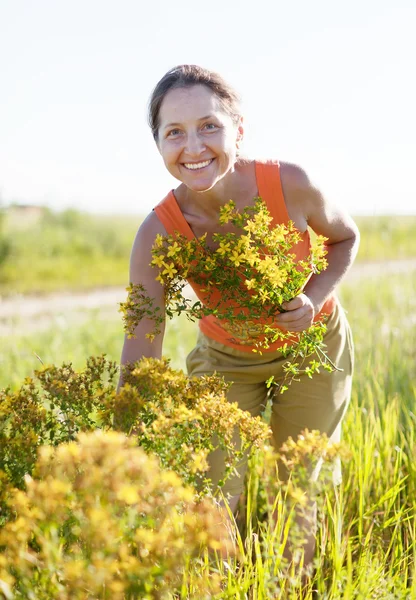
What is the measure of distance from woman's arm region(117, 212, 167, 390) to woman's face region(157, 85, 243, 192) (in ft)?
0.93

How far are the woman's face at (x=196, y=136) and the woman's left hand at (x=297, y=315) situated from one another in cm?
50

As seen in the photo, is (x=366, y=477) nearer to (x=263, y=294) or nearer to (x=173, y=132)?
(x=263, y=294)

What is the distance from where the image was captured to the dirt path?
8.84 meters

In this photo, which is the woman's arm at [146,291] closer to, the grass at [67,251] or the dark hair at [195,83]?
the dark hair at [195,83]

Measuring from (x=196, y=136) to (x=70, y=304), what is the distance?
9.13 m

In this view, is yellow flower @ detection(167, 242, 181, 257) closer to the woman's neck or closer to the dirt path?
the woman's neck

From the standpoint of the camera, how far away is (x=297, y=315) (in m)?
1.98

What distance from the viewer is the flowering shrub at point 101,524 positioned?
3.99ft

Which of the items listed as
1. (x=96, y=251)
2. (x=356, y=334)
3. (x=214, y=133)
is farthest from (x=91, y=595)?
(x=96, y=251)

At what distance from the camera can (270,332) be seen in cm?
201

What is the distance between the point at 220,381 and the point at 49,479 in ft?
2.38

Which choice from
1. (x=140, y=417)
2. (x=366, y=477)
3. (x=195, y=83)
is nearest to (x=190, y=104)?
(x=195, y=83)

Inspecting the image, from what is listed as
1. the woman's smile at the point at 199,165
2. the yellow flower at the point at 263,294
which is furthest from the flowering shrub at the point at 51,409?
the woman's smile at the point at 199,165

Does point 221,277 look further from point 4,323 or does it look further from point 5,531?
point 4,323
